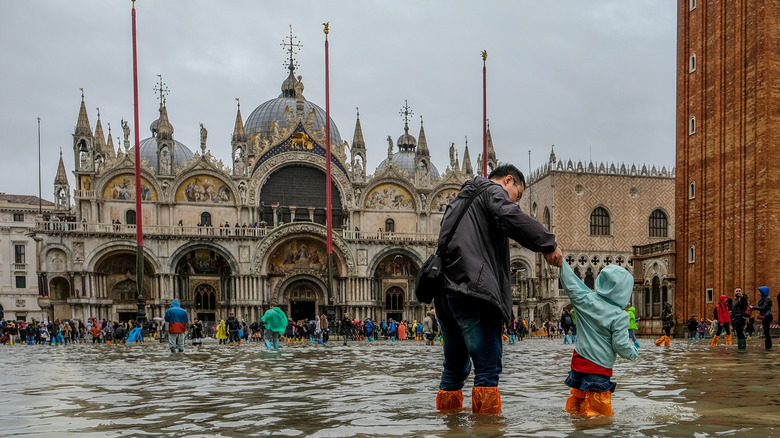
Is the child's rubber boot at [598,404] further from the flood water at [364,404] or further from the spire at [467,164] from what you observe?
the spire at [467,164]

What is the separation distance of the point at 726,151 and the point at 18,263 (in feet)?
186

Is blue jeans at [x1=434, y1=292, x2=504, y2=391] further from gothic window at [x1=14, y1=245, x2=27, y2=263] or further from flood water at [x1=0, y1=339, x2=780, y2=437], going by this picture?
gothic window at [x1=14, y1=245, x2=27, y2=263]

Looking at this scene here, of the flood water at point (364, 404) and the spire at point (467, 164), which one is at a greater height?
the spire at point (467, 164)

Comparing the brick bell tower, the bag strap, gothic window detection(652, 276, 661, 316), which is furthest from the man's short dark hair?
gothic window detection(652, 276, 661, 316)

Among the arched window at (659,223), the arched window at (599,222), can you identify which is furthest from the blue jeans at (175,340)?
the arched window at (659,223)

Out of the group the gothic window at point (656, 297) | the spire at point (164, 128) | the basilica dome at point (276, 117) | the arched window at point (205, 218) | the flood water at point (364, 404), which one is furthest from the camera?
the basilica dome at point (276, 117)

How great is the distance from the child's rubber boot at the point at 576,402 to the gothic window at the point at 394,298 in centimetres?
4144

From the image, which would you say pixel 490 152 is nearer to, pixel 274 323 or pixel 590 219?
pixel 590 219

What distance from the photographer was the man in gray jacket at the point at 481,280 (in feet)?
16.5

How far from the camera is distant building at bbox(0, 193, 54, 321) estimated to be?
62000 millimetres

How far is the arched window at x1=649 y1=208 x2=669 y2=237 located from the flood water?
44.6m

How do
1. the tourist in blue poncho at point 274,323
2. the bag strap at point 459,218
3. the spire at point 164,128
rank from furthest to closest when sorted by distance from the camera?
the spire at point 164,128, the tourist in blue poncho at point 274,323, the bag strap at point 459,218

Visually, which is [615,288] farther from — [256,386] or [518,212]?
[256,386]

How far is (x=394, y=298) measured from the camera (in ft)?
154
